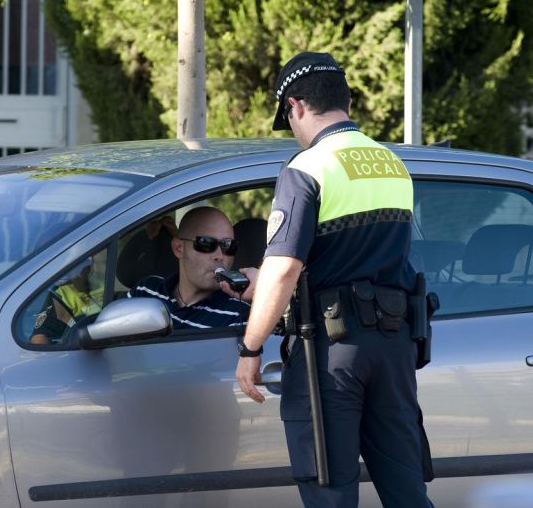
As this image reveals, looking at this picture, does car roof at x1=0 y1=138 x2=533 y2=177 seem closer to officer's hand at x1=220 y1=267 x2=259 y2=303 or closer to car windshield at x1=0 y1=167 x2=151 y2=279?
car windshield at x1=0 y1=167 x2=151 y2=279

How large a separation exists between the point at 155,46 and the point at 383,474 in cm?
820

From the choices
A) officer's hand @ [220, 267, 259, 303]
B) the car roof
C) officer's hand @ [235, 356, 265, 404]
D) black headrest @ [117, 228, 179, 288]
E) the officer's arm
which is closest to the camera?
the officer's arm


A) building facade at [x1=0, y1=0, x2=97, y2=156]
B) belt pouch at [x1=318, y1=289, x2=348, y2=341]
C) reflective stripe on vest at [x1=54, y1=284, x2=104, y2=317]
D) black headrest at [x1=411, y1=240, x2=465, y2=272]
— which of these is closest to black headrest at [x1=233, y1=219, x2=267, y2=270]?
black headrest at [x1=411, y1=240, x2=465, y2=272]

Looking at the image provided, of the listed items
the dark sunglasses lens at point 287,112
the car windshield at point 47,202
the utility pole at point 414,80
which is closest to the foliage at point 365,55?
the utility pole at point 414,80

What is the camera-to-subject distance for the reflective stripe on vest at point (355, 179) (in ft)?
10.3

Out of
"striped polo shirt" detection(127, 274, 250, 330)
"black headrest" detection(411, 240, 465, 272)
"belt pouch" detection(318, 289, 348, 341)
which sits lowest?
"striped polo shirt" detection(127, 274, 250, 330)

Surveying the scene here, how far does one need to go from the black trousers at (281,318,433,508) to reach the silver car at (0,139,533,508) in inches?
11.8

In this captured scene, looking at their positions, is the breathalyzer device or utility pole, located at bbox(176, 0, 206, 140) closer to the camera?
the breathalyzer device

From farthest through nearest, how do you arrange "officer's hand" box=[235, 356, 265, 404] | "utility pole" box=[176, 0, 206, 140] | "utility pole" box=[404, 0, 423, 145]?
1. "utility pole" box=[404, 0, 423, 145]
2. "utility pole" box=[176, 0, 206, 140]
3. "officer's hand" box=[235, 356, 265, 404]

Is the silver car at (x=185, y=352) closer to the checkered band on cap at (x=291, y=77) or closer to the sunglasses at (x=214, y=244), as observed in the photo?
the sunglasses at (x=214, y=244)

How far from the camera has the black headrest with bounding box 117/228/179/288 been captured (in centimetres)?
400

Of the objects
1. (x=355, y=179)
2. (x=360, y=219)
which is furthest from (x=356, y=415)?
(x=355, y=179)

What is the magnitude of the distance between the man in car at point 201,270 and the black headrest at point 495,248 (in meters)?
0.71

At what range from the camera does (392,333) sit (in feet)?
10.4
